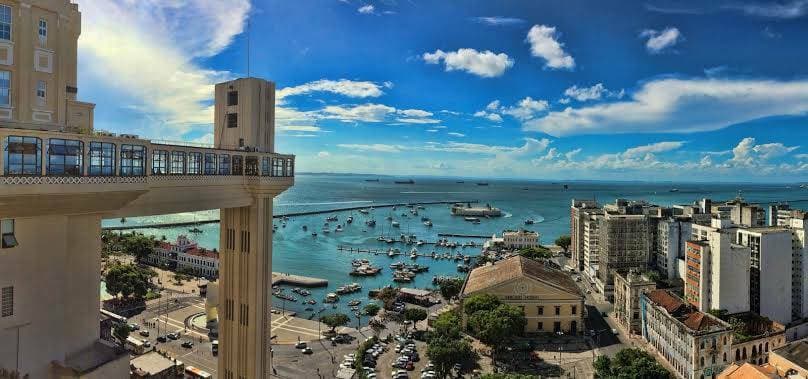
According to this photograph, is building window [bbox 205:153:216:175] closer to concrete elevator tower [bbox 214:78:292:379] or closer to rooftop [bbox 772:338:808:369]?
concrete elevator tower [bbox 214:78:292:379]

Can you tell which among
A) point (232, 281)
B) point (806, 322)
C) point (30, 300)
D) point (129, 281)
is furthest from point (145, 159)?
point (806, 322)

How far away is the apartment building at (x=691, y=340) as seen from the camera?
2858 centimetres

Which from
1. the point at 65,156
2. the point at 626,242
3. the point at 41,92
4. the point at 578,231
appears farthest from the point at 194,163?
the point at 578,231

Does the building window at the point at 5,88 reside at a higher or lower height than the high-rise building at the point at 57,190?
higher

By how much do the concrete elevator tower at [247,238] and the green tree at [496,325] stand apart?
58.9 feet

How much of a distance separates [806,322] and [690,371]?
61.9ft

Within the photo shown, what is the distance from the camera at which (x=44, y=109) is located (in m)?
10.5

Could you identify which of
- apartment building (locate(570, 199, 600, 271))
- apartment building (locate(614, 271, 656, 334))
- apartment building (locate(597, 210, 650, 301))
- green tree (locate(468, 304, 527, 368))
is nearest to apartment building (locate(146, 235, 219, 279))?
green tree (locate(468, 304, 527, 368))

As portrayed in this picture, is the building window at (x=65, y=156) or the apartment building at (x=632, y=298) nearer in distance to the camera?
the building window at (x=65, y=156)

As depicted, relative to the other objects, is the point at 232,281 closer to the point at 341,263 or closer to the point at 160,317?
the point at 160,317

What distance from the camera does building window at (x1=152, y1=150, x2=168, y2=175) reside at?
12578 mm

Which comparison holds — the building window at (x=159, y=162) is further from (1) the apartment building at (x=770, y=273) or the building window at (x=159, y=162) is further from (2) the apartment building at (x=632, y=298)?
(1) the apartment building at (x=770, y=273)

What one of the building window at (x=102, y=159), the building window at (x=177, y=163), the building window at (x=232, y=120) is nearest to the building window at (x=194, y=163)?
the building window at (x=177, y=163)

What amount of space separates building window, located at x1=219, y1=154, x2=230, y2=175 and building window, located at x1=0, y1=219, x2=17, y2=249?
6.10 metres
